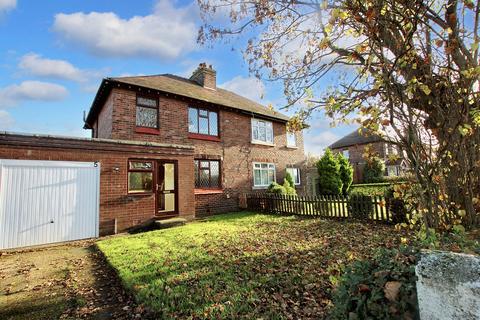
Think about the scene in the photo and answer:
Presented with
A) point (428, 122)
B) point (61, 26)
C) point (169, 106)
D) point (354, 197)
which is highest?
point (61, 26)

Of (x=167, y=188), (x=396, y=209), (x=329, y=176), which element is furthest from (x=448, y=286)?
(x=329, y=176)

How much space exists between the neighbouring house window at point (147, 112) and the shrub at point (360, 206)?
967cm

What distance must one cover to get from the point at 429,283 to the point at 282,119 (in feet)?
58.3

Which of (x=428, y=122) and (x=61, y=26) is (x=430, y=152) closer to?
(x=428, y=122)

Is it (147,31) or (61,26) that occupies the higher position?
(61,26)

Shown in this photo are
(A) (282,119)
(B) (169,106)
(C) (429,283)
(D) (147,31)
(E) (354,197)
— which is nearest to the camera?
(C) (429,283)

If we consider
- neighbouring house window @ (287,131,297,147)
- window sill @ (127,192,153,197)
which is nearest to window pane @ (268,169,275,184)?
neighbouring house window @ (287,131,297,147)

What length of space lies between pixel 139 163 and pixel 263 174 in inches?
350

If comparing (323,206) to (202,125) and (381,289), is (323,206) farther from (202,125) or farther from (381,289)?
(381,289)

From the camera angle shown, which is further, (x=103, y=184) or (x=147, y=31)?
(x=103, y=184)

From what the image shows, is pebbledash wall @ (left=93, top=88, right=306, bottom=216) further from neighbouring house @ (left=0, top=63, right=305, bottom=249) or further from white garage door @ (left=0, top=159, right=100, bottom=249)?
white garage door @ (left=0, top=159, right=100, bottom=249)

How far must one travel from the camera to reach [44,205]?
317 inches

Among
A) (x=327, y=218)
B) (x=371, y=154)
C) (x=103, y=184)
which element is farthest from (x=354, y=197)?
(x=103, y=184)

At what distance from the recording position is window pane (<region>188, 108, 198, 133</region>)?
1375 centimetres
